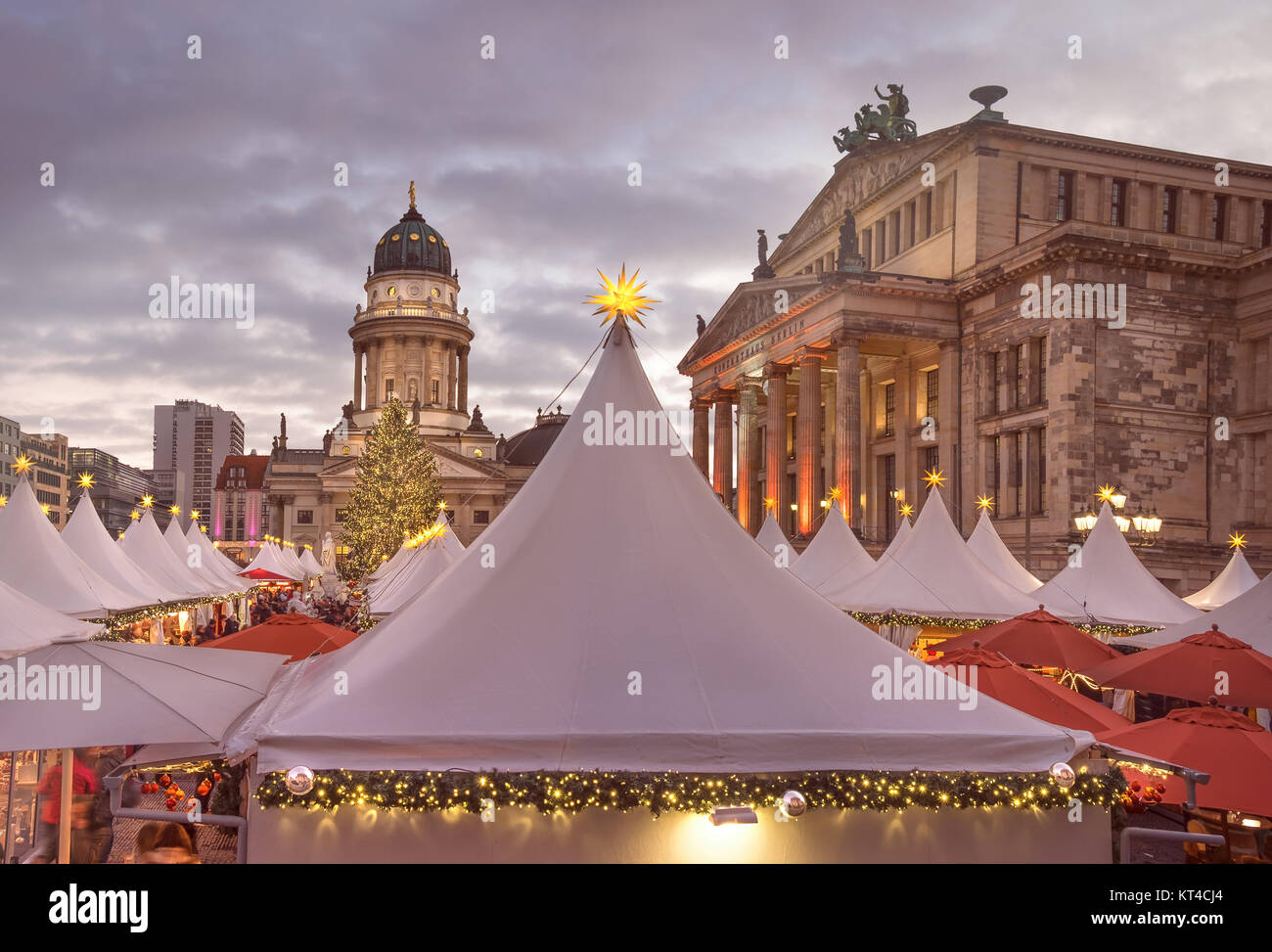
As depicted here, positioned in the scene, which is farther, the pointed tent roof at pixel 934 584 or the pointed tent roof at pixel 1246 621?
the pointed tent roof at pixel 934 584

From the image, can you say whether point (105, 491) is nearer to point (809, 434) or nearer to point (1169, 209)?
point (809, 434)

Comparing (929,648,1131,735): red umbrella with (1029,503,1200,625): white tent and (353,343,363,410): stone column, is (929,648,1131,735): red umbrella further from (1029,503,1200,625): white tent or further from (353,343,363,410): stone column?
(353,343,363,410): stone column

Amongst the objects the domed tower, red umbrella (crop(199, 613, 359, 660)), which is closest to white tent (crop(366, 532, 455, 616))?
red umbrella (crop(199, 613, 359, 660))

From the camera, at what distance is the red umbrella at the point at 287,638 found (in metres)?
13.9

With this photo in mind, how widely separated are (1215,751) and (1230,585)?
17.1 meters

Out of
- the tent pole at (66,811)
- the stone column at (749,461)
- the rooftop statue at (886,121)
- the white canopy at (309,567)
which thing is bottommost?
the white canopy at (309,567)

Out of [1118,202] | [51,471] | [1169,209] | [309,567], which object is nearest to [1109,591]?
[1118,202]

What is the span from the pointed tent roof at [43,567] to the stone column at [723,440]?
4017cm

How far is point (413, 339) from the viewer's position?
101 m

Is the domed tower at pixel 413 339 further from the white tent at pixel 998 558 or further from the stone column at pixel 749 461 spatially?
the white tent at pixel 998 558

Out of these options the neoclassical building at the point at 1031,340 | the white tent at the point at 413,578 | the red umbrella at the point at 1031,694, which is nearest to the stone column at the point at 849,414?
the neoclassical building at the point at 1031,340

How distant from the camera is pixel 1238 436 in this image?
36.9 meters

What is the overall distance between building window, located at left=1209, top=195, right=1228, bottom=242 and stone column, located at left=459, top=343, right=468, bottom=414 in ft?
245

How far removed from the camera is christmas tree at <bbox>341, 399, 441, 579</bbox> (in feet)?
183
